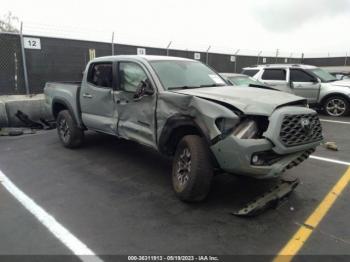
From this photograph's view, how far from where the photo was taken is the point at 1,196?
445 cm

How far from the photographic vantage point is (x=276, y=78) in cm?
1140

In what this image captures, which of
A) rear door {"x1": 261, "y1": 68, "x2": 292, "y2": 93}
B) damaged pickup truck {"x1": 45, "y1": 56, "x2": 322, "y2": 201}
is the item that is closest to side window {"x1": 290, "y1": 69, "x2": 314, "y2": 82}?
rear door {"x1": 261, "y1": 68, "x2": 292, "y2": 93}

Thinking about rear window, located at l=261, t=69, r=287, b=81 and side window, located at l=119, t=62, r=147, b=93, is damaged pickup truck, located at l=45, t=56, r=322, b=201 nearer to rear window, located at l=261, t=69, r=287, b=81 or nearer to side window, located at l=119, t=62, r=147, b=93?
side window, located at l=119, t=62, r=147, b=93

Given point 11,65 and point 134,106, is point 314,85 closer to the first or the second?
point 134,106

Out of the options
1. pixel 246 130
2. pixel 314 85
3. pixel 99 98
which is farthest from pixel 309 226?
pixel 314 85

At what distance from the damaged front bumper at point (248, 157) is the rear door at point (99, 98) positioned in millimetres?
2412

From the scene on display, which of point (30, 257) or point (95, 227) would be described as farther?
point (95, 227)

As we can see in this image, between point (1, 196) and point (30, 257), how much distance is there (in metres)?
1.80

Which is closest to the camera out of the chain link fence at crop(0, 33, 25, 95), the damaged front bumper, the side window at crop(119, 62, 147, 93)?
the damaged front bumper

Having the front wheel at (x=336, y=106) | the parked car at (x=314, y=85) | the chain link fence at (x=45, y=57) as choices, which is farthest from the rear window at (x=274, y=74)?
the chain link fence at (x=45, y=57)

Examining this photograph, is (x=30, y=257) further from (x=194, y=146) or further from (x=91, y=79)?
(x=91, y=79)

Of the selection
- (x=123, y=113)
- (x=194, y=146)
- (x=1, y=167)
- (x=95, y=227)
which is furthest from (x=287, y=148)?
(x=1, y=167)

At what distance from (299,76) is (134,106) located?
8046 millimetres

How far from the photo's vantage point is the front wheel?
10.4m
